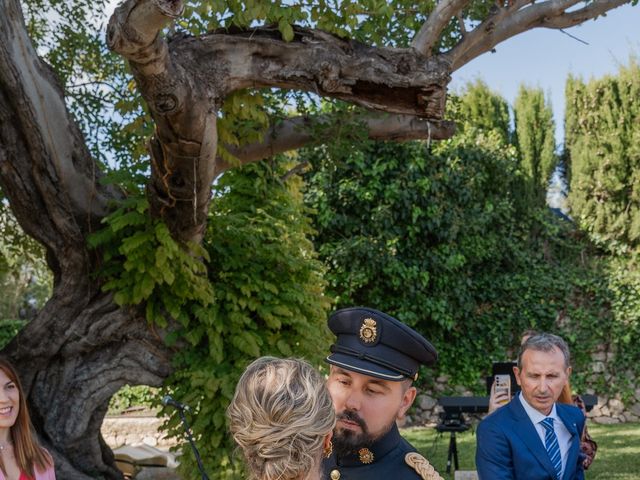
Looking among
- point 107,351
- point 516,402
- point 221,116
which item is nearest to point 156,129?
point 221,116

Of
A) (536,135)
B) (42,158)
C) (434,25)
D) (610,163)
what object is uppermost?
(536,135)

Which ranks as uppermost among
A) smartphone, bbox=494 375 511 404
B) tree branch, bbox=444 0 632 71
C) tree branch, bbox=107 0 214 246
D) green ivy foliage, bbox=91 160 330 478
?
tree branch, bbox=444 0 632 71

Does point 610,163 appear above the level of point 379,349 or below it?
above

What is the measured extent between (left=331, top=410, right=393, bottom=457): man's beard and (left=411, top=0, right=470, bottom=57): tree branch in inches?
166

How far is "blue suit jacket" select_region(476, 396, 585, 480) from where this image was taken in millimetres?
3523

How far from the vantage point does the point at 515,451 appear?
3555 millimetres

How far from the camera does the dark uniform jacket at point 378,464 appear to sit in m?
2.51

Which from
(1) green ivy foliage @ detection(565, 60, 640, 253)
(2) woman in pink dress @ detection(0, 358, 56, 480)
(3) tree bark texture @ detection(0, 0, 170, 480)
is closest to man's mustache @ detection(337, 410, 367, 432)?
(2) woman in pink dress @ detection(0, 358, 56, 480)

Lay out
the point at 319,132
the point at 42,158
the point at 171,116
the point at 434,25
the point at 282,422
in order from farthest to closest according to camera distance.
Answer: the point at 319,132
the point at 42,158
the point at 434,25
the point at 171,116
the point at 282,422

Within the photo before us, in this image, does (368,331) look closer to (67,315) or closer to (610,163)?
(67,315)

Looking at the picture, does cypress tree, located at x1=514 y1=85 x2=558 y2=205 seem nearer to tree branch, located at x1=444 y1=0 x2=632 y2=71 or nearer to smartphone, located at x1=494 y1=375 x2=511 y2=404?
tree branch, located at x1=444 y1=0 x2=632 y2=71

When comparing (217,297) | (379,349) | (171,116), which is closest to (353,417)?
(379,349)

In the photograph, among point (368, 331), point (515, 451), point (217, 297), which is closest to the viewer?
point (368, 331)

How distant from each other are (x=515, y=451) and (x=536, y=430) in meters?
0.16
